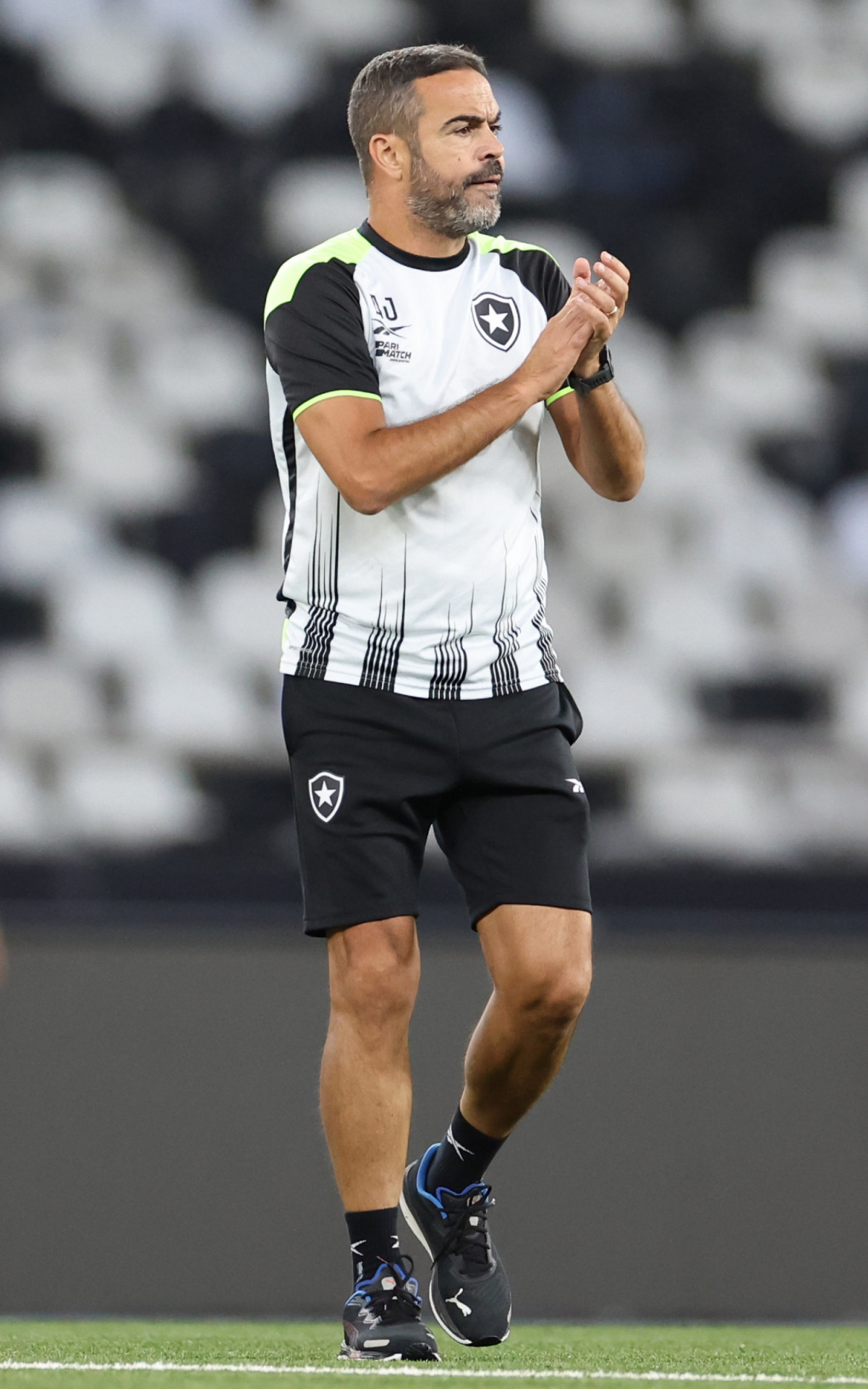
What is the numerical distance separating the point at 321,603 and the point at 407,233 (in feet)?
1.57

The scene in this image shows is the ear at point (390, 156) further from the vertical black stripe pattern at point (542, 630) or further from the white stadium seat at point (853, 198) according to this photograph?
the white stadium seat at point (853, 198)

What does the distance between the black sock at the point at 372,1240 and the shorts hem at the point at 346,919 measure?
32cm

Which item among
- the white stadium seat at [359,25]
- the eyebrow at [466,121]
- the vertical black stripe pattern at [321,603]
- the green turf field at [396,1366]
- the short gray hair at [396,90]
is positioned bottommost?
the green turf field at [396,1366]

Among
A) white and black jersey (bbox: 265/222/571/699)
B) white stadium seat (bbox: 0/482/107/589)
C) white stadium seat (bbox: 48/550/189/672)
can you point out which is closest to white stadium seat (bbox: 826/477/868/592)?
white stadium seat (bbox: 48/550/189/672)

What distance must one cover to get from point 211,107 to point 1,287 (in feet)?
2.11

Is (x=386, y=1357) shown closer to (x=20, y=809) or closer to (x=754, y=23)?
(x=20, y=809)

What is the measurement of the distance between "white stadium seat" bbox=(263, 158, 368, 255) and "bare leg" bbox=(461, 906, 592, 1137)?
2.44 metres

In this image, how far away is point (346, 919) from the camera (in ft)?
7.12

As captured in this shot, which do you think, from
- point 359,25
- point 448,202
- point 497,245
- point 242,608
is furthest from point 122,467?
point 448,202

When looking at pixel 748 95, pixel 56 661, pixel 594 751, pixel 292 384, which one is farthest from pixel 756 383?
pixel 292 384

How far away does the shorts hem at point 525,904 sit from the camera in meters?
2.27

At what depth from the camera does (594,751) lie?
4.20m

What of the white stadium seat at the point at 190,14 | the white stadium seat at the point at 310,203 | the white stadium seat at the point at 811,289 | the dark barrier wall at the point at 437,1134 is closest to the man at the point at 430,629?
the dark barrier wall at the point at 437,1134

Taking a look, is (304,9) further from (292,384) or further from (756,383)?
(292,384)
